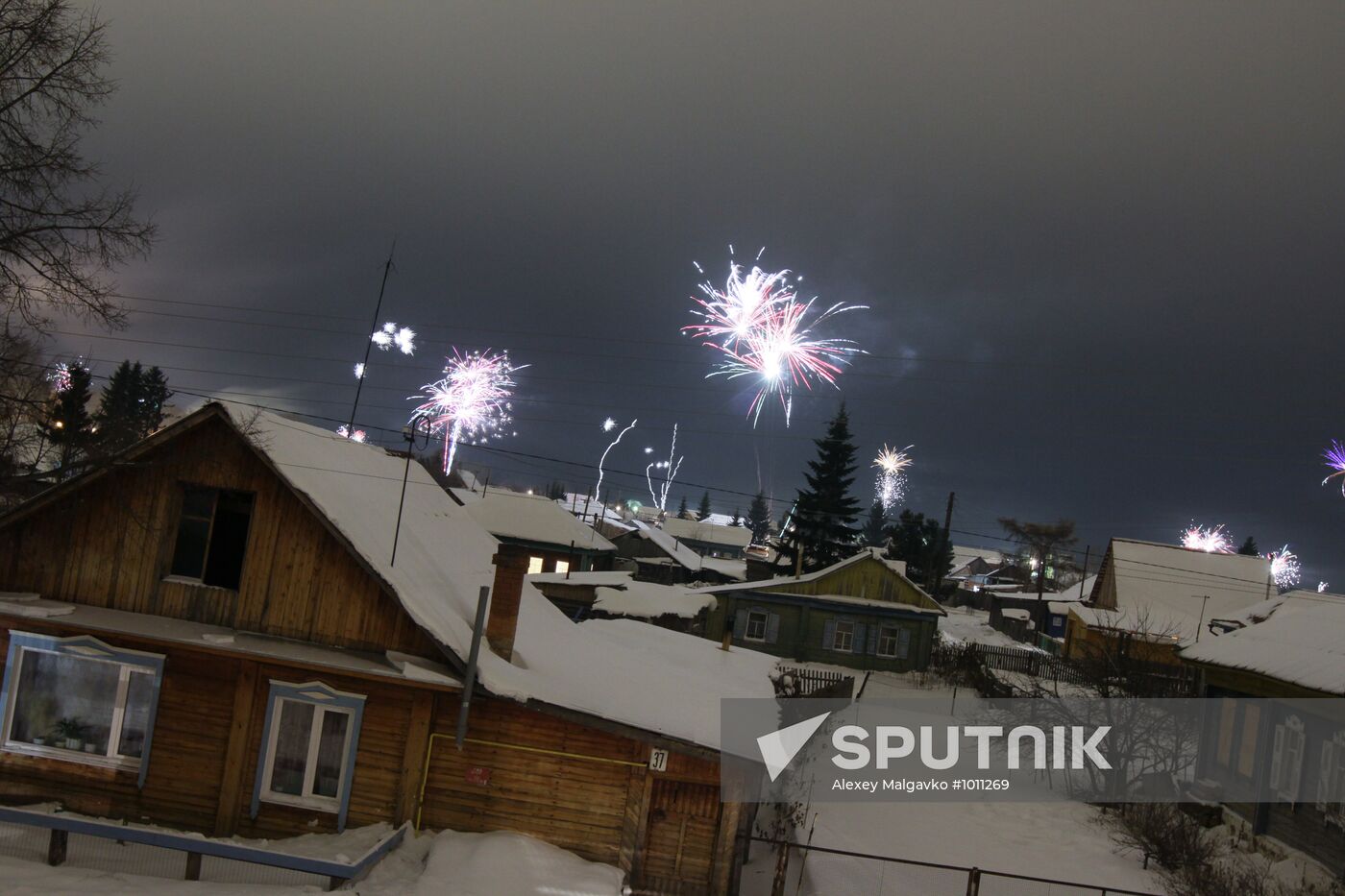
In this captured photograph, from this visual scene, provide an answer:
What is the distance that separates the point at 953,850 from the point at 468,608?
Result: 10.3 meters

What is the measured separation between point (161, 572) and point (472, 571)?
5738 mm

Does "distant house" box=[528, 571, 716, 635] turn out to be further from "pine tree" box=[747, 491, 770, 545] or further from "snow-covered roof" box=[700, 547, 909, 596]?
"pine tree" box=[747, 491, 770, 545]

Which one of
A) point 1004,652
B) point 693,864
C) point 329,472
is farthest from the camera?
point 1004,652

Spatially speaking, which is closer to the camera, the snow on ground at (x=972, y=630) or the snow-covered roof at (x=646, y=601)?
the snow-covered roof at (x=646, y=601)

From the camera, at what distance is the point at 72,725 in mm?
12453

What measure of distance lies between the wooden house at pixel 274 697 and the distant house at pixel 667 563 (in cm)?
4743

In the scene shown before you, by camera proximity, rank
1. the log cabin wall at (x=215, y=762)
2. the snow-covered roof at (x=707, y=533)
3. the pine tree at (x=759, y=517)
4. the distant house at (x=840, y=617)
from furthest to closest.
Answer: the pine tree at (x=759, y=517), the snow-covered roof at (x=707, y=533), the distant house at (x=840, y=617), the log cabin wall at (x=215, y=762)

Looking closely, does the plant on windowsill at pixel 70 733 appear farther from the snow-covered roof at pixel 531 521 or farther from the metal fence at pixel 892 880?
the snow-covered roof at pixel 531 521

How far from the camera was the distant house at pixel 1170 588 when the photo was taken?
41.9 m

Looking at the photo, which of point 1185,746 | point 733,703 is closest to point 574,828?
point 733,703

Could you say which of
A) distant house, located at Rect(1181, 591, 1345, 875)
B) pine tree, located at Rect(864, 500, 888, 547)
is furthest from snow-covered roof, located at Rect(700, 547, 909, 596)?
pine tree, located at Rect(864, 500, 888, 547)

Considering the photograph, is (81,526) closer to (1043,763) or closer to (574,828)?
(574,828)

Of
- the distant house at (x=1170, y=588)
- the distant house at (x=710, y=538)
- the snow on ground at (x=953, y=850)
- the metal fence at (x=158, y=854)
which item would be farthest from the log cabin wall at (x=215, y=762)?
the distant house at (x=710, y=538)

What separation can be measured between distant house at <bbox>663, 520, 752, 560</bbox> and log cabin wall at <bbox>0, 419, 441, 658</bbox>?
79.7m
